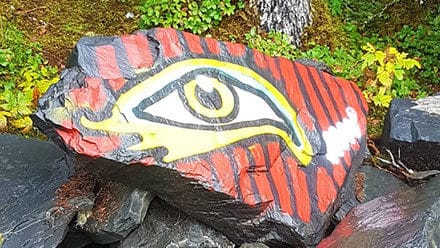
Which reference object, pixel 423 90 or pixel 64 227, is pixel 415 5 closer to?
pixel 423 90

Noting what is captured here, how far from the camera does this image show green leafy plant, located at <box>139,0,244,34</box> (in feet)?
17.4

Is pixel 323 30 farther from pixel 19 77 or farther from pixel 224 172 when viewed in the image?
pixel 224 172

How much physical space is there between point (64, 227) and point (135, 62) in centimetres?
89

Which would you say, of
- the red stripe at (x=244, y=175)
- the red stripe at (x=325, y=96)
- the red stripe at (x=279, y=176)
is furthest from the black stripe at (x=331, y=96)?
the red stripe at (x=244, y=175)

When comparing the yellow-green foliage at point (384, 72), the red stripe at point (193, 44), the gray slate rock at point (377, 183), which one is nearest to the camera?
the red stripe at point (193, 44)

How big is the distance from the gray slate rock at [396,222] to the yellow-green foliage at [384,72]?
4.66 ft

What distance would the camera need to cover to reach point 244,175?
136 inches

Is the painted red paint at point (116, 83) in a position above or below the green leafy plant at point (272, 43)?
above

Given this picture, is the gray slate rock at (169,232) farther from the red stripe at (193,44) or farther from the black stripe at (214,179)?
the red stripe at (193,44)

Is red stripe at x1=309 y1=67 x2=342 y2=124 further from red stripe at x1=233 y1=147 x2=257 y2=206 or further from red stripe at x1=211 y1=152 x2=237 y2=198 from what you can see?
red stripe at x1=211 y1=152 x2=237 y2=198

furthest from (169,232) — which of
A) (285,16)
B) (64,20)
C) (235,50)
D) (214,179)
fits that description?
(64,20)

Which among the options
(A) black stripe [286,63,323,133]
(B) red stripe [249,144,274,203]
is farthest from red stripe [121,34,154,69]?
(A) black stripe [286,63,323,133]

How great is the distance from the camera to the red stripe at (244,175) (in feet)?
11.2

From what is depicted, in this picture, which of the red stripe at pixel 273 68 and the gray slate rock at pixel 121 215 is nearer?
the gray slate rock at pixel 121 215
